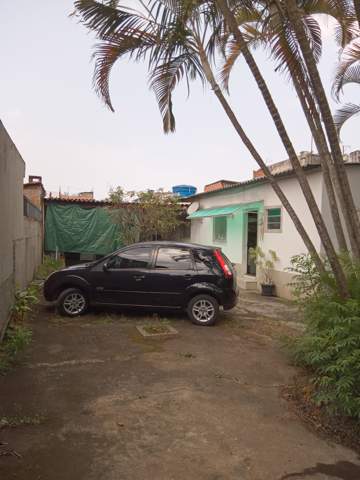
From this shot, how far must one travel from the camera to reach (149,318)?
25.7 ft

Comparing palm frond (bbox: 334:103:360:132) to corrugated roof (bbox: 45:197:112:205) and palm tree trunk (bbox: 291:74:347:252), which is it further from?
corrugated roof (bbox: 45:197:112:205)

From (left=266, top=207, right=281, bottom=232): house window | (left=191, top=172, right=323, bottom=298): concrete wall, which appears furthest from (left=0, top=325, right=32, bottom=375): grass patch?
(left=266, top=207, right=281, bottom=232): house window

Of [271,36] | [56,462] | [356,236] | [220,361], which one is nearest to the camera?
[56,462]

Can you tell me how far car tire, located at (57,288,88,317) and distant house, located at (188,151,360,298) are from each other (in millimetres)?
4392

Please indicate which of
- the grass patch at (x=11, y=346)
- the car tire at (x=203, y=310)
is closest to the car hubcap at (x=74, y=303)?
the grass patch at (x=11, y=346)

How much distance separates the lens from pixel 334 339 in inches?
157

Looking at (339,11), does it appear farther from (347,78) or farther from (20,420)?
(20,420)

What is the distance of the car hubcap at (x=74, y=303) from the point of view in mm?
7590

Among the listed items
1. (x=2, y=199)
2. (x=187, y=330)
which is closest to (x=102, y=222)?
(x=187, y=330)

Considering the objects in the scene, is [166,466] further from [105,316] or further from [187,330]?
[105,316]

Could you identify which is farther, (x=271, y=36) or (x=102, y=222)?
(x=102, y=222)

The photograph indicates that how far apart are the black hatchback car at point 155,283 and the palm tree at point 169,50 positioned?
2593mm

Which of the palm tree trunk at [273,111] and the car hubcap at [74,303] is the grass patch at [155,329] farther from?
the palm tree trunk at [273,111]

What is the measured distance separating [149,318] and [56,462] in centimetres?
489
